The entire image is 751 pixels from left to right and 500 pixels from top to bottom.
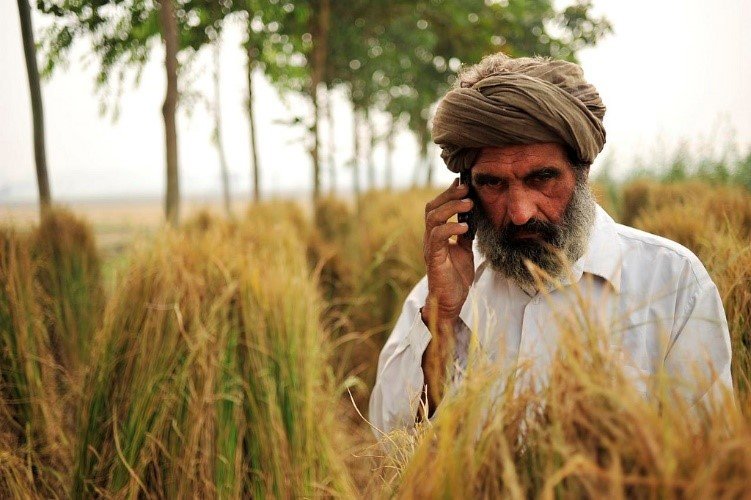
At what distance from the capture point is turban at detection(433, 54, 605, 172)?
1497mm

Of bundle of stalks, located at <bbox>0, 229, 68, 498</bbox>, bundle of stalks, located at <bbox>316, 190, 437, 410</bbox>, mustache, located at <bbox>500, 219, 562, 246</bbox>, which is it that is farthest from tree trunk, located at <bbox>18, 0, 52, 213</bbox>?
mustache, located at <bbox>500, 219, 562, 246</bbox>

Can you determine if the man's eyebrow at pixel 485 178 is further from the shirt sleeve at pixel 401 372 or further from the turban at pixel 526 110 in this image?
the shirt sleeve at pixel 401 372

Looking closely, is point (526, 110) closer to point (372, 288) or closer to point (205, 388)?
point (205, 388)

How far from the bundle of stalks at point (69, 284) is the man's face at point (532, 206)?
83.1 inches

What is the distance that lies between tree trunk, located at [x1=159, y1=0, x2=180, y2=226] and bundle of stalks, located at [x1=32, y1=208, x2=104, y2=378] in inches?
21.3

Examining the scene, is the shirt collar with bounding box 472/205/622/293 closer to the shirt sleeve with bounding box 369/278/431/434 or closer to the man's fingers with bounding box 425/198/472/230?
the man's fingers with bounding box 425/198/472/230

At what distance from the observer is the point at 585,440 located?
0.65 meters

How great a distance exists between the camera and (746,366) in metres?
1.43

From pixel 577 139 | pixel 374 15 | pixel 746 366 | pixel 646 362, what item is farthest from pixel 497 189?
pixel 374 15

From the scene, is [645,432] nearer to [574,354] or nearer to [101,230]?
Answer: [574,354]

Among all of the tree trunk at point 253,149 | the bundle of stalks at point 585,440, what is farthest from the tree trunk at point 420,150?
the bundle of stalks at point 585,440

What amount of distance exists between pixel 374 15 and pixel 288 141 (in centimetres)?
472

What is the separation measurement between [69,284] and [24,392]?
1.22m

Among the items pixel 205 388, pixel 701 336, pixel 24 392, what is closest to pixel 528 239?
pixel 701 336
